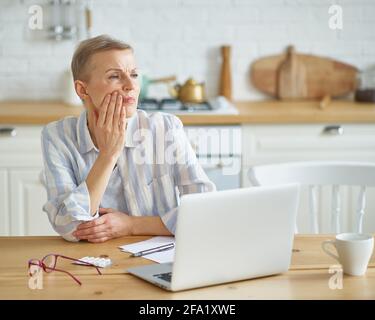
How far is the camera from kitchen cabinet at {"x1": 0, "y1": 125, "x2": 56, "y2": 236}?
13.1ft

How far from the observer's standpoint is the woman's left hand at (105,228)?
7.68 feet

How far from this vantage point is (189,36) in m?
4.61

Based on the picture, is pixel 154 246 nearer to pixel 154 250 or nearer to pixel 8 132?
pixel 154 250

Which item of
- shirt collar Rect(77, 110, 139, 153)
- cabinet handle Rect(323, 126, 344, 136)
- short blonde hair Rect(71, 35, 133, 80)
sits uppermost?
short blonde hair Rect(71, 35, 133, 80)

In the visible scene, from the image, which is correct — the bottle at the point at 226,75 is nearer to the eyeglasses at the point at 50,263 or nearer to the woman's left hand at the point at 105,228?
the woman's left hand at the point at 105,228

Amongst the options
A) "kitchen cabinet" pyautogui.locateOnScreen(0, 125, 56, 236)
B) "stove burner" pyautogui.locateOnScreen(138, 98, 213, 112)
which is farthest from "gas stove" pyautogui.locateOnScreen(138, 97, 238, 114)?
"kitchen cabinet" pyautogui.locateOnScreen(0, 125, 56, 236)

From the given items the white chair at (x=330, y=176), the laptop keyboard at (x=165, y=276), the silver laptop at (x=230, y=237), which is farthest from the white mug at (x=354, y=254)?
the white chair at (x=330, y=176)

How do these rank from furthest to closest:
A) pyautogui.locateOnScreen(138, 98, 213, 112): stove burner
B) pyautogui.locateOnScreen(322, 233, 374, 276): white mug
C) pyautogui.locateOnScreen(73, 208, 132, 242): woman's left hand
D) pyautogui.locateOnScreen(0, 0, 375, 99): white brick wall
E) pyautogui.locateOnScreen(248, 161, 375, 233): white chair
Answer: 1. pyautogui.locateOnScreen(0, 0, 375, 99): white brick wall
2. pyautogui.locateOnScreen(138, 98, 213, 112): stove burner
3. pyautogui.locateOnScreen(248, 161, 375, 233): white chair
4. pyautogui.locateOnScreen(73, 208, 132, 242): woman's left hand
5. pyautogui.locateOnScreen(322, 233, 374, 276): white mug

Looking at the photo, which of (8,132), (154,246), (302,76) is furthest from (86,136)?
(302,76)

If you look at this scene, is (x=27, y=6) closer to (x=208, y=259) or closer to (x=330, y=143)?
(x=330, y=143)

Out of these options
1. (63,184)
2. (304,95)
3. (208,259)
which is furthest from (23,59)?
(208,259)

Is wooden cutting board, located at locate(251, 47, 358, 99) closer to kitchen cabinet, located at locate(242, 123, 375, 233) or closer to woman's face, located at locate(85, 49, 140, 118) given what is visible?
kitchen cabinet, located at locate(242, 123, 375, 233)

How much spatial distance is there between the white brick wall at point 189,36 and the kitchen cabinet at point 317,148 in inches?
28.3
